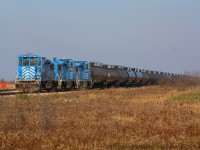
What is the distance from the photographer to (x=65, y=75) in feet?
131

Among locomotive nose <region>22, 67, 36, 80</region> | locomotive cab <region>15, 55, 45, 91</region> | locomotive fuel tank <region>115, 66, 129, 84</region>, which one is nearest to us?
locomotive cab <region>15, 55, 45, 91</region>

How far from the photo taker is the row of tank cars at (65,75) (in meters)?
33.8

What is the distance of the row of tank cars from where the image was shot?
3378cm

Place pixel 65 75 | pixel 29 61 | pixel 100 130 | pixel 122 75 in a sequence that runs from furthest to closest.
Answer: pixel 122 75 → pixel 65 75 → pixel 29 61 → pixel 100 130

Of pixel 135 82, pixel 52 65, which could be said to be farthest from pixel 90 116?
Answer: pixel 135 82

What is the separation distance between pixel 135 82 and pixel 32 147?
2010 inches

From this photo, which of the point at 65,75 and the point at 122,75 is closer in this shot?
the point at 65,75

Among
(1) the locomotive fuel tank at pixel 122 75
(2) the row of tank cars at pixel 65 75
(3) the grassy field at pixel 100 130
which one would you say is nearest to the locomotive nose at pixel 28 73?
(2) the row of tank cars at pixel 65 75

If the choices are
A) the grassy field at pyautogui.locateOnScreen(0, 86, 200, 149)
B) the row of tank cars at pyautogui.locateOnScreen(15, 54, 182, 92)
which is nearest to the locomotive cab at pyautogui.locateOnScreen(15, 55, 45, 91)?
the row of tank cars at pyautogui.locateOnScreen(15, 54, 182, 92)

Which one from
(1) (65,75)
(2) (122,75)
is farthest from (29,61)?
(2) (122,75)

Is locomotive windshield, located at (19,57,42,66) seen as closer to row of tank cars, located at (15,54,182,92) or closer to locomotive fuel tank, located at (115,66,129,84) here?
row of tank cars, located at (15,54,182,92)

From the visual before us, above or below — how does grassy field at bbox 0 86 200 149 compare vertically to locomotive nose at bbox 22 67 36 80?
below

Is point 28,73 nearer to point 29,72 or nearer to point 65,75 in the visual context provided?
point 29,72

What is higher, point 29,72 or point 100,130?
point 29,72
